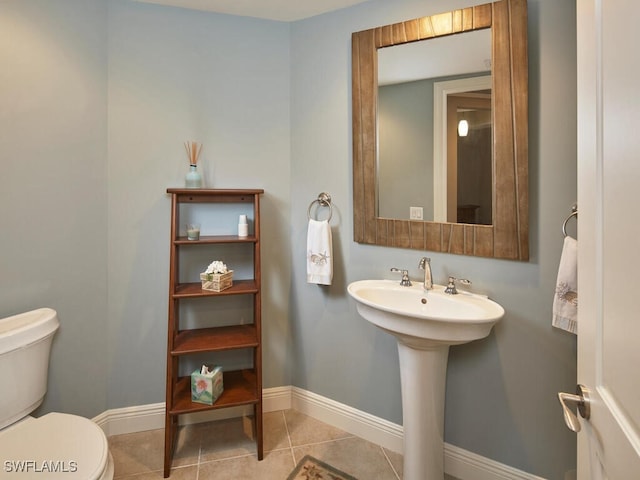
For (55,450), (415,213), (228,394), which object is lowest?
(228,394)

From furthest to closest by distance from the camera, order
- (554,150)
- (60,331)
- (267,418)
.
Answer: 1. (267,418)
2. (60,331)
3. (554,150)

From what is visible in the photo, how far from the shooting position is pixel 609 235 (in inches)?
25.0

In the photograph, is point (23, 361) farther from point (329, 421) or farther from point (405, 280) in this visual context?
point (405, 280)

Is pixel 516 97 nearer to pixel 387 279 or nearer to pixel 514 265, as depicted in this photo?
pixel 514 265

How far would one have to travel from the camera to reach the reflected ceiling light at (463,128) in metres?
1.66

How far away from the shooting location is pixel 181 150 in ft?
6.98

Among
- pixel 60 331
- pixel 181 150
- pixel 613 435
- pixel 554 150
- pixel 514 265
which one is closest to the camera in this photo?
pixel 613 435

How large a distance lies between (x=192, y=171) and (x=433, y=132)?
1281mm

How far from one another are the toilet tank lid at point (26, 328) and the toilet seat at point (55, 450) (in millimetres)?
309

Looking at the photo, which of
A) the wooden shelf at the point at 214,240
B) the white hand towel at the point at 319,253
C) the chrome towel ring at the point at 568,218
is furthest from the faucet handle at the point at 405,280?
the wooden shelf at the point at 214,240

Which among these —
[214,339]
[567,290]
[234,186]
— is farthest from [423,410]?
[234,186]

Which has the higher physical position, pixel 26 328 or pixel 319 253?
pixel 319 253

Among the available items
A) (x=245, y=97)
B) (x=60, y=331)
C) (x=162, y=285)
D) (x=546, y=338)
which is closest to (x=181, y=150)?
(x=245, y=97)

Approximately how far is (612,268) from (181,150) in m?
2.06
